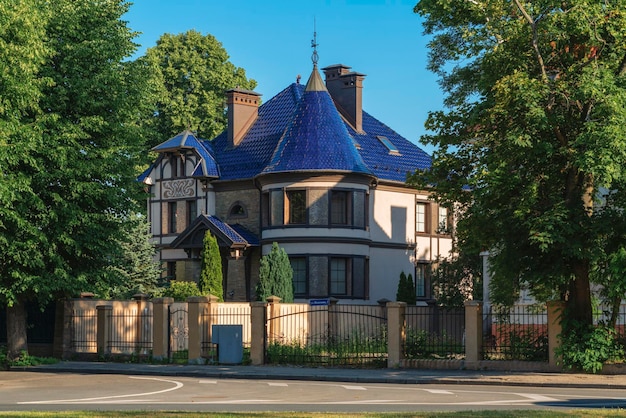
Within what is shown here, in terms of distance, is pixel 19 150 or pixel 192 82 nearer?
pixel 19 150

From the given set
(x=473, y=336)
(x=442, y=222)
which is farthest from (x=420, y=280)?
(x=473, y=336)

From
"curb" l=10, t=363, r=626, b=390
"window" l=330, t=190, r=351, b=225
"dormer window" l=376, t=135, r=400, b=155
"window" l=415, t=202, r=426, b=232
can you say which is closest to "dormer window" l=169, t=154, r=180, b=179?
"window" l=330, t=190, r=351, b=225

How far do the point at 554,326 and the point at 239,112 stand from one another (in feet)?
96.4

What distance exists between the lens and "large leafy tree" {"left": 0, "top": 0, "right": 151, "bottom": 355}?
34.3 m

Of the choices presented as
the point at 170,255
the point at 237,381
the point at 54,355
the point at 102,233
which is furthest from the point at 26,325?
the point at 170,255

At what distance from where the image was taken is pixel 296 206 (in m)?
50.4

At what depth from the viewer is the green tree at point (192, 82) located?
70188 mm

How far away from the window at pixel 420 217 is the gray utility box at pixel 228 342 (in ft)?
73.8

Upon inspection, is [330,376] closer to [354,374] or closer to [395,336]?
[354,374]

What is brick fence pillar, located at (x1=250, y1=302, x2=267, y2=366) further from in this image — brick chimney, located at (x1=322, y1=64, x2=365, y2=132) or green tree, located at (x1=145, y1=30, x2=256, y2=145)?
green tree, located at (x1=145, y1=30, x2=256, y2=145)

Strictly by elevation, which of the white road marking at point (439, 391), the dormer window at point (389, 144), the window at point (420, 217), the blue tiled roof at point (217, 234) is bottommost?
the white road marking at point (439, 391)

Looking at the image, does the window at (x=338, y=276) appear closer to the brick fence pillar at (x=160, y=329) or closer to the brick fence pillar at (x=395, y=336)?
the brick fence pillar at (x=160, y=329)

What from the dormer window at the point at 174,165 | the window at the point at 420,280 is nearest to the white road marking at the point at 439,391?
the window at the point at 420,280

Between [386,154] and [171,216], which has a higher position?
[386,154]
